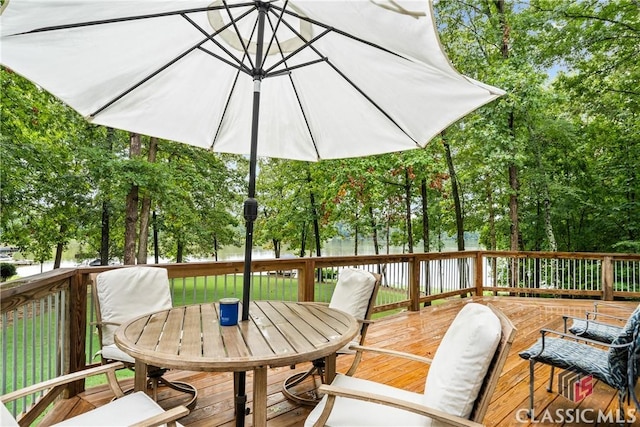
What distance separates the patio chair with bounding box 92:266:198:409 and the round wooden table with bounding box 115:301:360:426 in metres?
0.62

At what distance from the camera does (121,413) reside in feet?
5.68

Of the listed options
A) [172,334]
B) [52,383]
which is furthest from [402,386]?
[52,383]

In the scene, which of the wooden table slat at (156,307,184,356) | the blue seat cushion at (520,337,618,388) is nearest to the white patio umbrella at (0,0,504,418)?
the wooden table slat at (156,307,184,356)

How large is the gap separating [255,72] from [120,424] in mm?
1878

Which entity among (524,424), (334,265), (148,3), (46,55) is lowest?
(524,424)

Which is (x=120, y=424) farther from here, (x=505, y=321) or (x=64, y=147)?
(x=64, y=147)

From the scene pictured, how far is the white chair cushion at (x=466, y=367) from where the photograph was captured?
1519mm

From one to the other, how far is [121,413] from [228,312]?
68 cm

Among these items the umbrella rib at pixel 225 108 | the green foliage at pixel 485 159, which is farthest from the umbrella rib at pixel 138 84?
the green foliage at pixel 485 159

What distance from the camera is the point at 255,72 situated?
83.8 inches

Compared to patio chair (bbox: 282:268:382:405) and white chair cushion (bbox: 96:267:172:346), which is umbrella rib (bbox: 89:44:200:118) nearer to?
white chair cushion (bbox: 96:267:172:346)

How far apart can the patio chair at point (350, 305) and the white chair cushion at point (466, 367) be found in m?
1.30

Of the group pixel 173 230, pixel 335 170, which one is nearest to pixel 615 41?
pixel 335 170

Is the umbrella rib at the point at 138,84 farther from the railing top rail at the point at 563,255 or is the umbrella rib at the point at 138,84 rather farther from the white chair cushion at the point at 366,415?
the railing top rail at the point at 563,255
